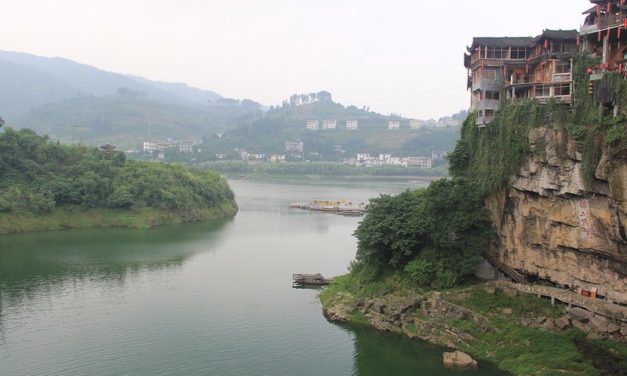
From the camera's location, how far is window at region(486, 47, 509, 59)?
33500 millimetres

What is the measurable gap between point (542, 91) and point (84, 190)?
48.9m

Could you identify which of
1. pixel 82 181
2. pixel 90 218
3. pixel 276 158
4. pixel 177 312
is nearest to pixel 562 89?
pixel 177 312

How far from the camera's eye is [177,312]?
32156 millimetres

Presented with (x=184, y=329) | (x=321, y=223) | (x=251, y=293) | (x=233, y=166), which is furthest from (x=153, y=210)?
→ (x=233, y=166)

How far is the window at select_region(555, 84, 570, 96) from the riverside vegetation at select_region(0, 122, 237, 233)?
45.6m

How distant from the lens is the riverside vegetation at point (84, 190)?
57.9m

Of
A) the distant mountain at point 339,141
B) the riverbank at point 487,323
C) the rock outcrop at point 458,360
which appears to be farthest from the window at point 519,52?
the distant mountain at point 339,141

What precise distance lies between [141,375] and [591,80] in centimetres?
2230

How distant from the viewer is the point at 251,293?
36094 mm

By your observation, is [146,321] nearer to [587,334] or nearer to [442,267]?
[442,267]

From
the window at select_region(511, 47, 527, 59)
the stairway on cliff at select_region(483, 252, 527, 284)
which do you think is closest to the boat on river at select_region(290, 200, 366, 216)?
the window at select_region(511, 47, 527, 59)

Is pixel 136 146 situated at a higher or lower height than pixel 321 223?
higher

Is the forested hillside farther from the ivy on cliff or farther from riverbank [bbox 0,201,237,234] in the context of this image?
the ivy on cliff

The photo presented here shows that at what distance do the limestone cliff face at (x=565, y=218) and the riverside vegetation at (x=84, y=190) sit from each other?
43.5 metres
